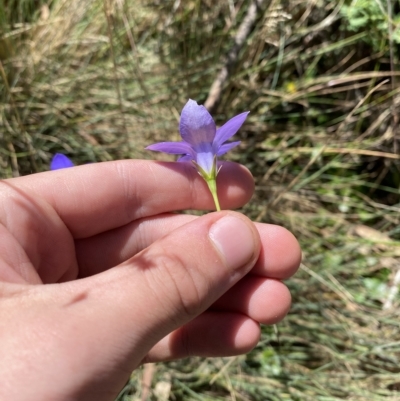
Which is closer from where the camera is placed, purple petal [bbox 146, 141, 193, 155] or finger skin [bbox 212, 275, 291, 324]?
purple petal [bbox 146, 141, 193, 155]

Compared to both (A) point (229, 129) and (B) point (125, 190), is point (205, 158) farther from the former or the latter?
(B) point (125, 190)

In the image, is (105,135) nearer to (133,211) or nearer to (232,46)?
(232,46)

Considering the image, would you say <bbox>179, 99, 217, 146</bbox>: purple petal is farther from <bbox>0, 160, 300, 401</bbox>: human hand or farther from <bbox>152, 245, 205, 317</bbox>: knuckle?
<bbox>152, 245, 205, 317</bbox>: knuckle

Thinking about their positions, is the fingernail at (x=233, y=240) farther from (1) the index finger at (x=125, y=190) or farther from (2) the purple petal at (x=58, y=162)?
(2) the purple petal at (x=58, y=162)

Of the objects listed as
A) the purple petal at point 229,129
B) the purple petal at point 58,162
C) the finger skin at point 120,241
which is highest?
the purple petal at point 229,129

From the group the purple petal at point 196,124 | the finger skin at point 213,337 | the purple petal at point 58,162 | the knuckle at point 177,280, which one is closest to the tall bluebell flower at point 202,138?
the purple petal at point 196,124

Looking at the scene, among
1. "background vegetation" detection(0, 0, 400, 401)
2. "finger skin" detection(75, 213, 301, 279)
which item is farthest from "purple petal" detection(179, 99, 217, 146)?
"background vegetation" detection(0, 0, 400, 401)
